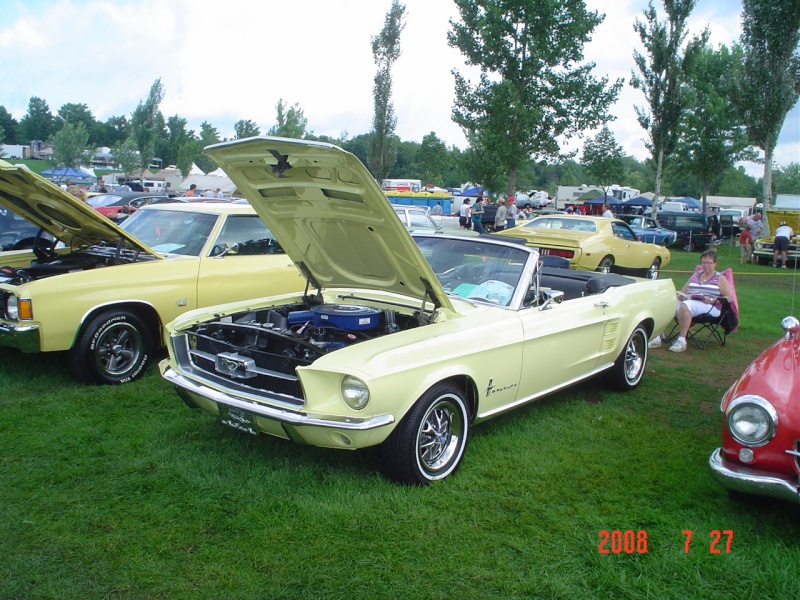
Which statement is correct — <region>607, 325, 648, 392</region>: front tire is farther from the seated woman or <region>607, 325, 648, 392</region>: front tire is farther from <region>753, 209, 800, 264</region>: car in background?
<region>753, 209, 800, 264</region>: car in background

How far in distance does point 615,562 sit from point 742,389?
1.18 m

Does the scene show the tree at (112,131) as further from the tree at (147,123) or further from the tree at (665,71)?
the tree at (665,71)

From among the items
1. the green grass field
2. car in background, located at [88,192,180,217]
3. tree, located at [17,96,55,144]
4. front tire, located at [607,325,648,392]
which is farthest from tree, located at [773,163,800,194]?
tree, located at [17,96,55,144]

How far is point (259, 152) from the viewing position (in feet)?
12.7

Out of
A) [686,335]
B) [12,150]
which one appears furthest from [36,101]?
[686,335]

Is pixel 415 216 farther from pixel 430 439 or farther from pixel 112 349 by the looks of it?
pixel 430 439

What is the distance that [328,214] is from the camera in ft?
14.1

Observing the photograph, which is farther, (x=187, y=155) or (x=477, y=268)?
(x=187, y=155)

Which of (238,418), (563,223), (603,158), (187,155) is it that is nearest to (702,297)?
(238,418)

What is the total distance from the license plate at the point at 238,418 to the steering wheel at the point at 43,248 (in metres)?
3.91

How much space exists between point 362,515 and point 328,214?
6.40 feet

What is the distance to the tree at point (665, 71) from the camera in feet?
80.3

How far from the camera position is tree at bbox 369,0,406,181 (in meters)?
33.2

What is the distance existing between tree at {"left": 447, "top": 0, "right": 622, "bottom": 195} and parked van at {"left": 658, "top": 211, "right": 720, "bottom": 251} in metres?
5.48
